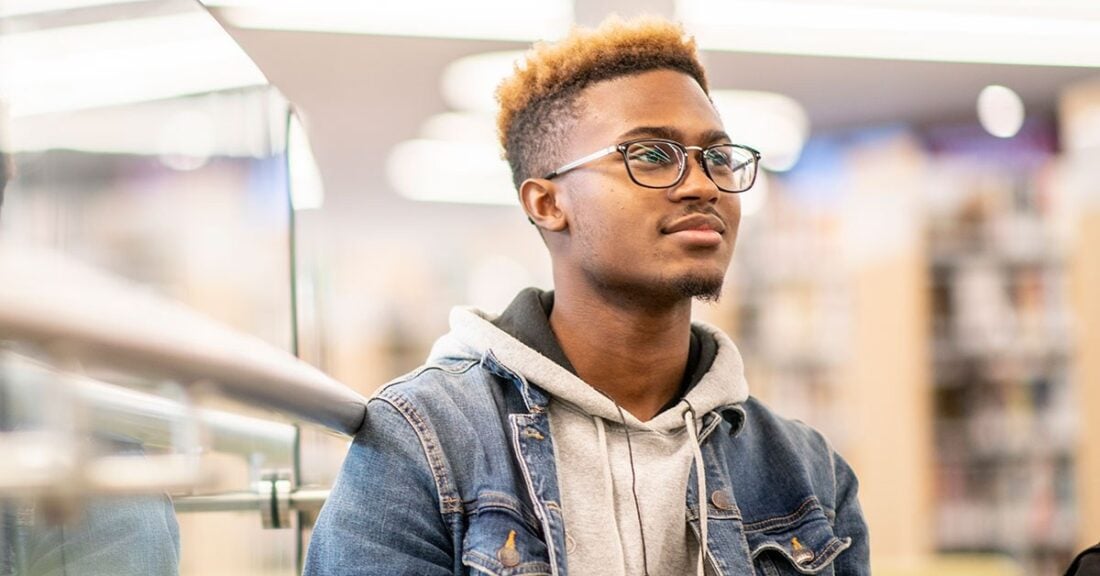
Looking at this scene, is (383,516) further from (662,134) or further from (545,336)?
(662,134)

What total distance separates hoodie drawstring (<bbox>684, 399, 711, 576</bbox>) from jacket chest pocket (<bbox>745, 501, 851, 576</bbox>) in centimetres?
7

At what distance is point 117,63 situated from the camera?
3.31 feet

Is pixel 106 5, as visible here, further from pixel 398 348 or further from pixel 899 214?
pixel 398 348

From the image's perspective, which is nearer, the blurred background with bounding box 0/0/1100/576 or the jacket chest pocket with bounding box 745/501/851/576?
the blurred background with bounding box 0/0/1100/576

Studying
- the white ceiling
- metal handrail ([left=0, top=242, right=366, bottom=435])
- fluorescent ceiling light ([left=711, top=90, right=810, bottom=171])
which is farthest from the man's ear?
fluorescent ceiling light ([left=711, top=90, right=810, bottom=171])

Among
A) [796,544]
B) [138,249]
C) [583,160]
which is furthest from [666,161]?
[138,249]

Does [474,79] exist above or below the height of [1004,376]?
above

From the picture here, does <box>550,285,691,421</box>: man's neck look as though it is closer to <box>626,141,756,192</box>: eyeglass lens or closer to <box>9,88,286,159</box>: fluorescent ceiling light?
<box>626,141,756,192</box>: eyeglass lens

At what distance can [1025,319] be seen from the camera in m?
6.54

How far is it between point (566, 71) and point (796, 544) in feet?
2.30

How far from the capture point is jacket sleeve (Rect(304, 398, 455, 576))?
124 cm

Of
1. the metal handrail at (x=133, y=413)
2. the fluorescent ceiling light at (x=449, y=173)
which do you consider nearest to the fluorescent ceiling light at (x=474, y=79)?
the fluorescent ceiling light at (x=449, y=173)

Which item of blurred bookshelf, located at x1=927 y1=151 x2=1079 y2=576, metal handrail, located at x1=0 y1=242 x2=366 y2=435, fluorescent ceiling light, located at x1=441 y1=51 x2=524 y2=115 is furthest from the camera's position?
blurred bookshelf, located at x1=927 y1=151 x2=1079 y2=576

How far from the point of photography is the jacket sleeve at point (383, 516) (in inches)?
48.8
